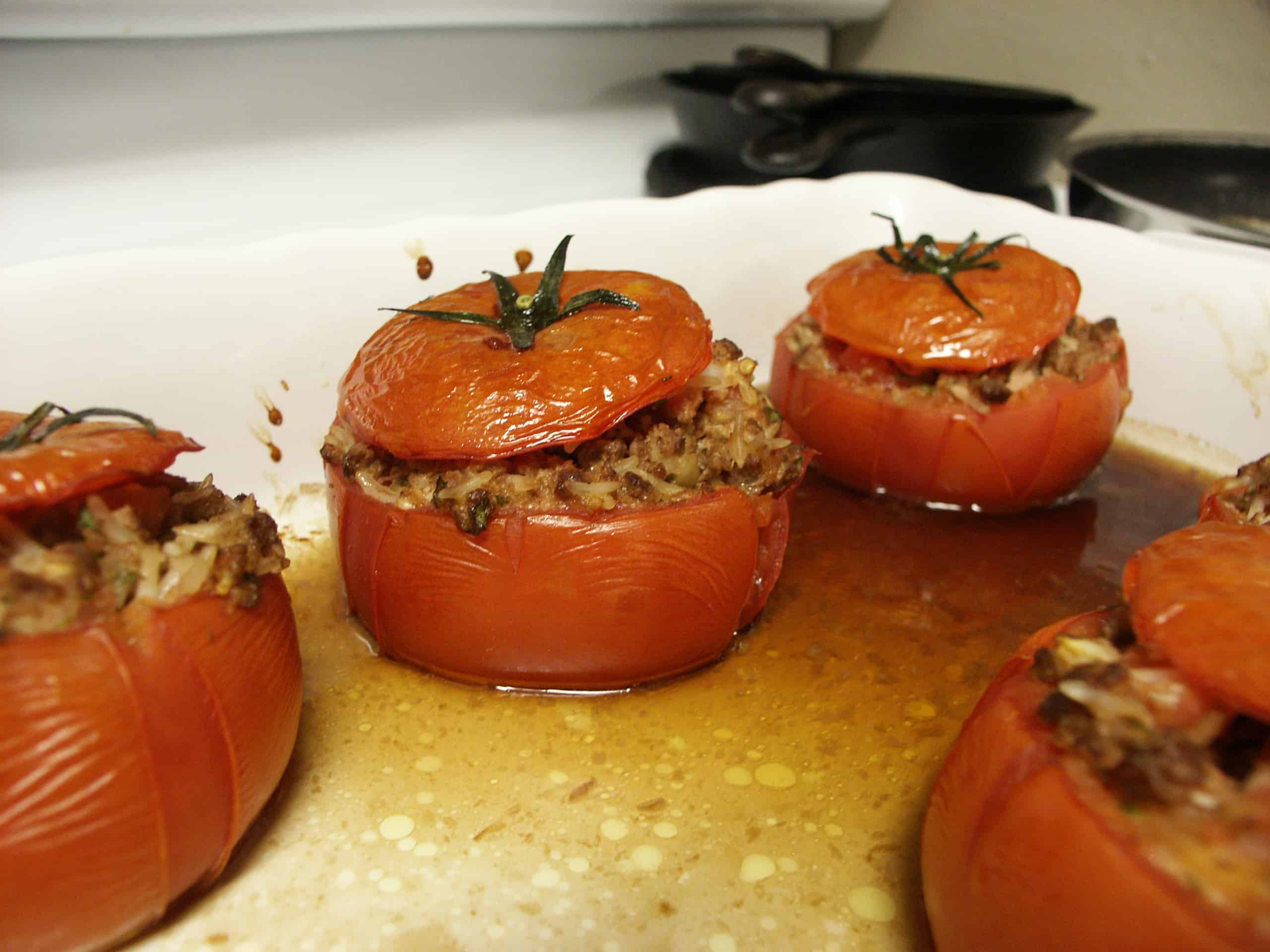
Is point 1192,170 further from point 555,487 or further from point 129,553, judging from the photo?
point 129,553

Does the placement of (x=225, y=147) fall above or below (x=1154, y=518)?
above

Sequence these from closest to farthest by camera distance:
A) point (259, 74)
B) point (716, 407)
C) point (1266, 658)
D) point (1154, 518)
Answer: point (1266, 658) < point (716, 407) < point (1154, 518) < point (259, 74)

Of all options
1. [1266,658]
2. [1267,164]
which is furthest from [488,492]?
[1267,164]

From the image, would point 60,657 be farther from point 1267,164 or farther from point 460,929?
point 1267,164

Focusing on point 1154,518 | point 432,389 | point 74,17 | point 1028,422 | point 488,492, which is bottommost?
point 1154,518

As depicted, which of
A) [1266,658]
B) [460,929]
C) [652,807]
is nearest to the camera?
[1266,658]

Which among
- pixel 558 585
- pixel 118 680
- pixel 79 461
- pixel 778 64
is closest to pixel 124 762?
pixel 118 680

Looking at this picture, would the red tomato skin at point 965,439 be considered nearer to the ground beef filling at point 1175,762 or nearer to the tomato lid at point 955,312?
the tomato lid at point 955,312
